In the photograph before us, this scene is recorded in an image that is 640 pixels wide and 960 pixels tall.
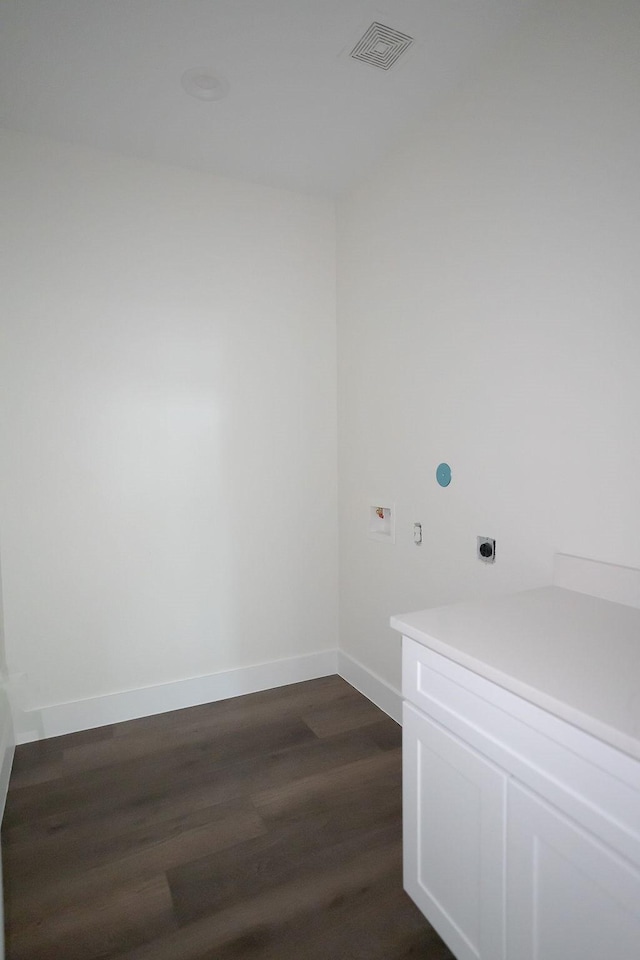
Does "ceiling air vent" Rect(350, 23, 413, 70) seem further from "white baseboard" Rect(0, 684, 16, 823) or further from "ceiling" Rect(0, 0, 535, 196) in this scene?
"white baseboard" Rect(0, 684, 16, 823)

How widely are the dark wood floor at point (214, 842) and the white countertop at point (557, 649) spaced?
847 millimetres

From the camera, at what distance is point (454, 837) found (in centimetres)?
124

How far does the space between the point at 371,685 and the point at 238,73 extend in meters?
2.65

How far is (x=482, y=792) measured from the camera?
1146 millimetres

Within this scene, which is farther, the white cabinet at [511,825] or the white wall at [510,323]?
the white wall at [510,323]

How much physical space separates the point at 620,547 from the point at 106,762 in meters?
2.12

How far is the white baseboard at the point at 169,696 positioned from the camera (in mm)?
2445

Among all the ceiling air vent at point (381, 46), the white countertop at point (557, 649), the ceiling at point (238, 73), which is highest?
the ceiling at point (238, 73)

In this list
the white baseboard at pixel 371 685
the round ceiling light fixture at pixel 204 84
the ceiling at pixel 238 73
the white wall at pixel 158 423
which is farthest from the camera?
the white baseboard at pixel 371 685

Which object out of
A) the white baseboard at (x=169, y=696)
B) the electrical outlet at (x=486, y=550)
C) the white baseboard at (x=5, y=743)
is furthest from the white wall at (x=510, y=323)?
the white baseboard at (x=5, y=743)

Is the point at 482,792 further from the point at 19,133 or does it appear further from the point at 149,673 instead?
the point at 19,133

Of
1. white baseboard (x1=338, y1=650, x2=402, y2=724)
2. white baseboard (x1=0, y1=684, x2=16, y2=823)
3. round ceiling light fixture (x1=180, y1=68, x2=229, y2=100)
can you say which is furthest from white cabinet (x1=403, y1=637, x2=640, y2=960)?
round ceiling light fixture (x1=180, y1=68, x2=229, y2=100)

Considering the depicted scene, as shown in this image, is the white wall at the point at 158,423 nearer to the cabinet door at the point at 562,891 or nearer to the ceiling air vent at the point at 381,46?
the ceiling air vent at the point at 381,46

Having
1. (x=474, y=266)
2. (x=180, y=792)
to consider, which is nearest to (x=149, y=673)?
(x=180, y=792)
